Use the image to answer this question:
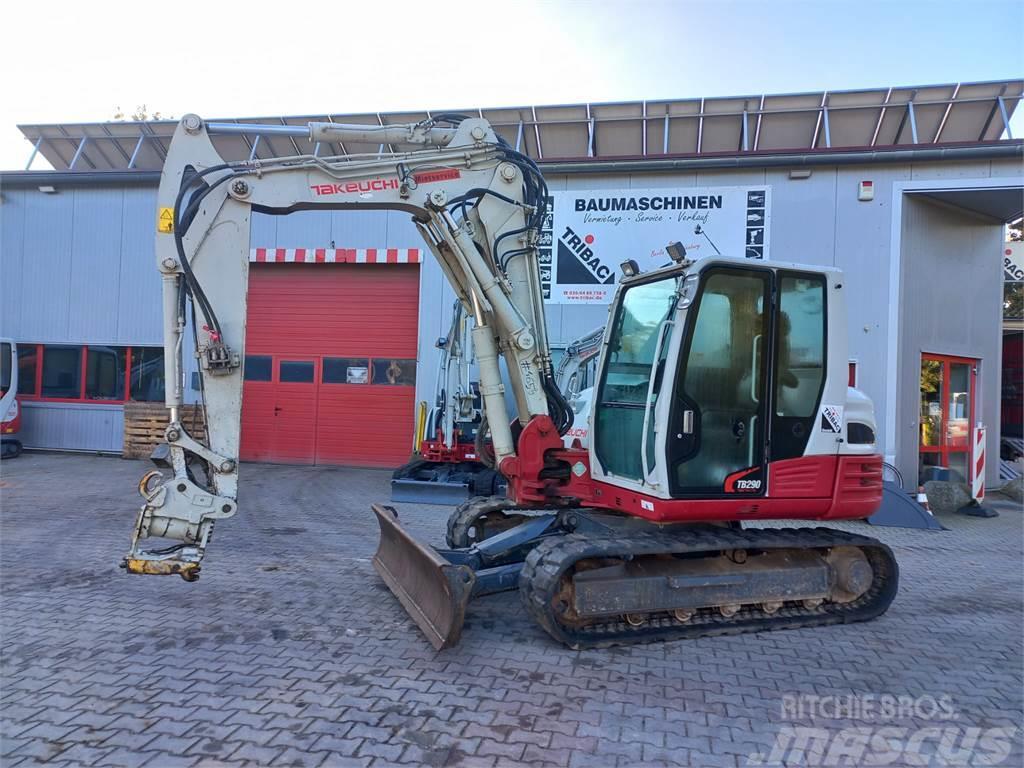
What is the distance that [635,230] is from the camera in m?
12.8

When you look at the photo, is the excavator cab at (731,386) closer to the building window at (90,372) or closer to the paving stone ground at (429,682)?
the paving stone ground at (429,682)

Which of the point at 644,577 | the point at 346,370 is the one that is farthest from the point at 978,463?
the point at 346,370

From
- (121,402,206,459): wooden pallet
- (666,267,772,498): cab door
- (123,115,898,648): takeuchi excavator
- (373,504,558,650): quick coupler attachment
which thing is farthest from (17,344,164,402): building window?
(666,267,772,498): cab door

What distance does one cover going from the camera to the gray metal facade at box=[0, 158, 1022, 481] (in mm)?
11742

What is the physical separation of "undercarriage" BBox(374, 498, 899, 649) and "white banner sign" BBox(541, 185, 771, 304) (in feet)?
25.4

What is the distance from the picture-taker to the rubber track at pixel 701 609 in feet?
14.8

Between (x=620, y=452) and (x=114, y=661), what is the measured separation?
364cm

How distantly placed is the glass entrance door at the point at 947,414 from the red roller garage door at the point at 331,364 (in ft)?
31.2

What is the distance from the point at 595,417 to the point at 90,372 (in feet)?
43.6

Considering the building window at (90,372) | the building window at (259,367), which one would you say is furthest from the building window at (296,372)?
the building window at (90,372)

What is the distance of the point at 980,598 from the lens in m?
6.24

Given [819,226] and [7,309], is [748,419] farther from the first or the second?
[7,309]

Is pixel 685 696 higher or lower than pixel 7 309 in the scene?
lower

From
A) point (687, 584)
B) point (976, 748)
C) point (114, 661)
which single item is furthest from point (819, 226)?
point (114, 661)
